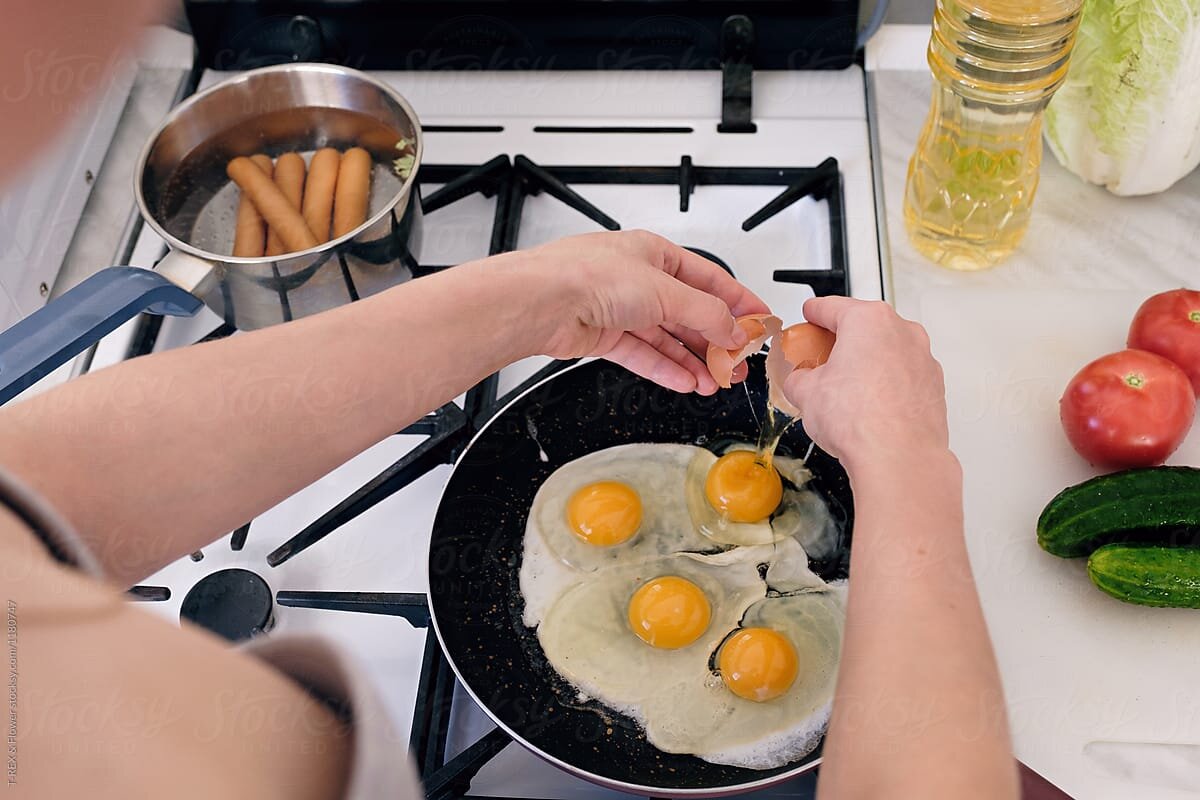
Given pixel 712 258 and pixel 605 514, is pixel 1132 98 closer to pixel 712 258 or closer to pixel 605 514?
pixel 712 258

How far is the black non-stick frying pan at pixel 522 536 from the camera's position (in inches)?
34.9

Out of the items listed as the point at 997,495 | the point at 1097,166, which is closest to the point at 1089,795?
the point at 997,495

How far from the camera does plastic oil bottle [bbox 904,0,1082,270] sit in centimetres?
106

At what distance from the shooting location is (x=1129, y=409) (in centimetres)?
100

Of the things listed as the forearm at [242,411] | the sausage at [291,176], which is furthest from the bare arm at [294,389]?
the sausage at [291,176]

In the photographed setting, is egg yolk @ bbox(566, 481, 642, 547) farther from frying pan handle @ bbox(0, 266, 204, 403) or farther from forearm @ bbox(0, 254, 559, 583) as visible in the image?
frying pan handle @ bbox(0, 266, 204, 403)

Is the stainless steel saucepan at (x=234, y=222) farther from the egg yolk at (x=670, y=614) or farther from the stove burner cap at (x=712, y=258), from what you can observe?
the egg yolk at (x=670, y=614)

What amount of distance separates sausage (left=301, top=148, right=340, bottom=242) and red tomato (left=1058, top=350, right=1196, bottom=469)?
0.85 m

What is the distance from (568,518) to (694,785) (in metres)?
0.31

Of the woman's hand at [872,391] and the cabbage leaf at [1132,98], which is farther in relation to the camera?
the cabbage leaf at [1132,98]

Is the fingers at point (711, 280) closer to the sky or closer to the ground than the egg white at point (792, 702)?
closer to the sky

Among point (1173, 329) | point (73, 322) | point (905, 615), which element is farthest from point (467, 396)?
point (1173, 329)

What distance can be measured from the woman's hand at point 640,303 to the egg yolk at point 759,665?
0.94 ft

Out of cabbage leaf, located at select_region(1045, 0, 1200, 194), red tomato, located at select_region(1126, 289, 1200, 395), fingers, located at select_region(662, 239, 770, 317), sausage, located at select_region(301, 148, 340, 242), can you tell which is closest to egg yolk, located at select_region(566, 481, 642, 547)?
fingers, located at select_region(662, 239, 770, 317)
